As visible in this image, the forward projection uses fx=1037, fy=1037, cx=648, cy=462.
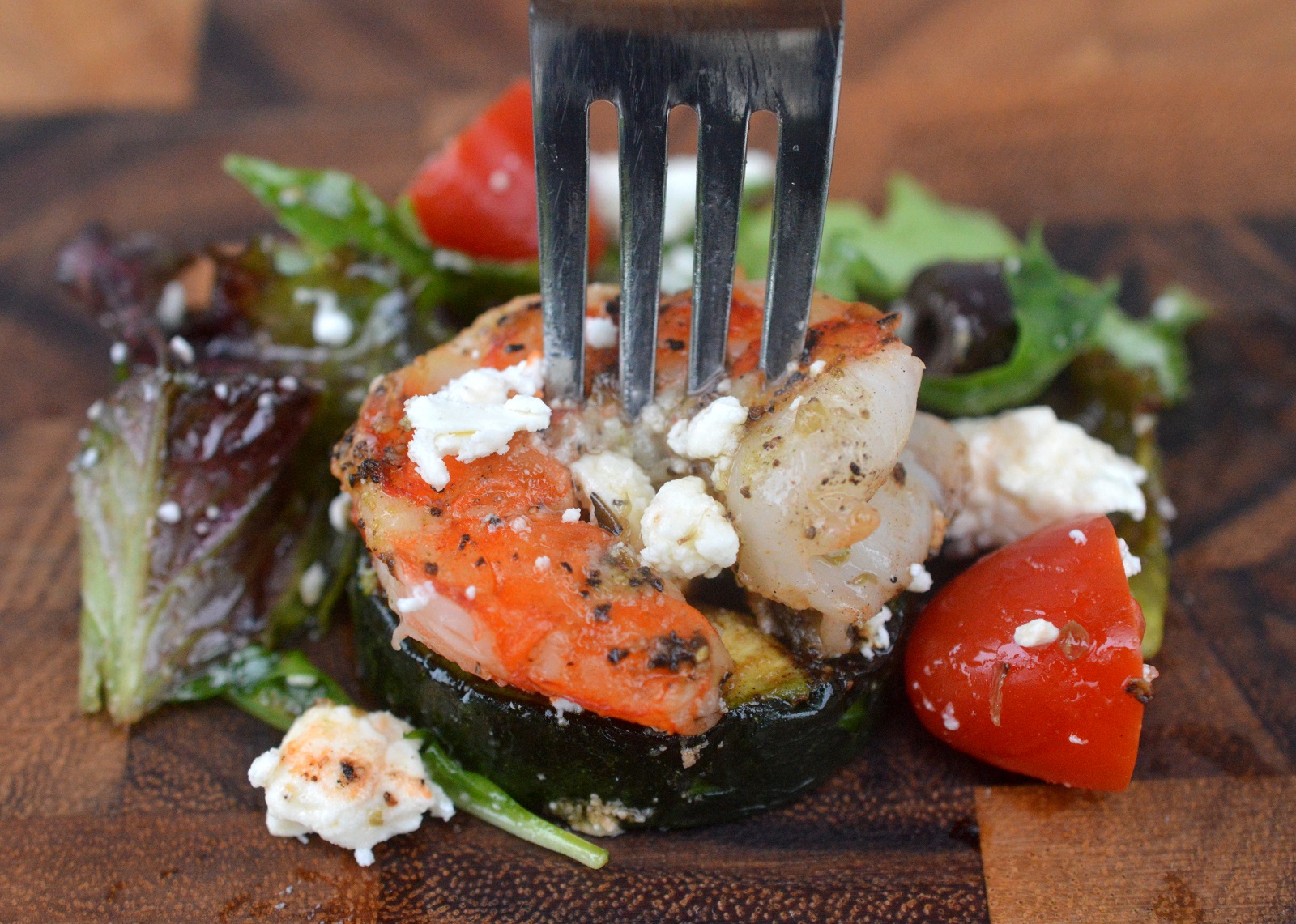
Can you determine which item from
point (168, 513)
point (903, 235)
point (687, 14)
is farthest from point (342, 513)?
point (903, 235)

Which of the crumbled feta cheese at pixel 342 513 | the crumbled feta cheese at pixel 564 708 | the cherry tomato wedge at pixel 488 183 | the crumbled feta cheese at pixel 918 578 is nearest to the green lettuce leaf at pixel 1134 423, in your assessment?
the crumbled feta cheese at pixel 918 578

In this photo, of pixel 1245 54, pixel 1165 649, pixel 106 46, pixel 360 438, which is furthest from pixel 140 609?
pixel 1245 54

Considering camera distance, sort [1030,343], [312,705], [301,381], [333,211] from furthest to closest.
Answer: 1. [333,211]
2. [1030,343]
3. [301,381]
4. [312,705]

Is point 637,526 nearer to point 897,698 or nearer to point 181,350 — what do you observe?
point 897,698

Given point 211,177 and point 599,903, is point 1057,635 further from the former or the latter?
point 211,177

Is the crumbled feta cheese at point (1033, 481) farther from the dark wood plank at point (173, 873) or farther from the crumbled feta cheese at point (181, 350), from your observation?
the crumbled feta cheese at point (181, 350)

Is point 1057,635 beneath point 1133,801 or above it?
above

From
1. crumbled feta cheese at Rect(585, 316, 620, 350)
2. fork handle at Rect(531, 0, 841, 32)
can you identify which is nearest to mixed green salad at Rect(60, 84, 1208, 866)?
crumbled feta cheese at Rect(585, 316, 620, 350)
